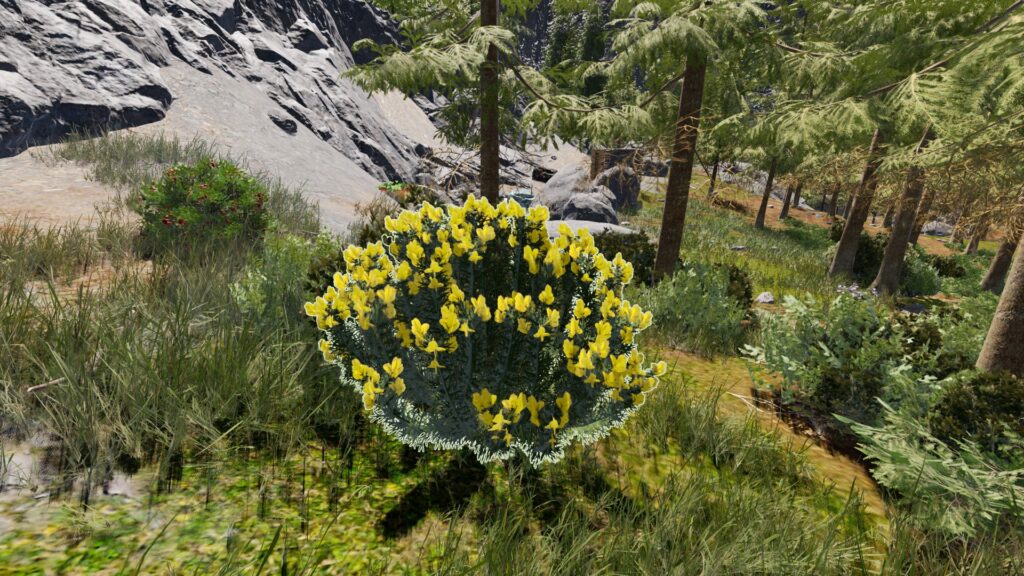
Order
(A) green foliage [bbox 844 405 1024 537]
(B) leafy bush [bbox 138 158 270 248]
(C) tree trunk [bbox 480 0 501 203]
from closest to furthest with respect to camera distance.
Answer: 1. (A) green foliage [bbox 844 405 1024 537]
2. (B) leafy bush [bbox 138 158 270 248]
3. (C) tree trunk [bbox 480 0 501 203]

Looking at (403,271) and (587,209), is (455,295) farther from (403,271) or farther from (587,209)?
(587,209)

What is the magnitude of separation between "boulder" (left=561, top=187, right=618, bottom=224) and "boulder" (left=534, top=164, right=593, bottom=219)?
0.39 meters

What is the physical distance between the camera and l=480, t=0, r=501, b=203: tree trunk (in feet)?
24.8

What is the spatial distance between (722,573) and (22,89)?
1604 centimetres

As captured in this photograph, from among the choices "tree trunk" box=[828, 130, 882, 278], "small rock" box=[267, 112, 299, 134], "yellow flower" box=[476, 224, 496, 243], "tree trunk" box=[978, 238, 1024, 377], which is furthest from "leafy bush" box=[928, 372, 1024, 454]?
"small rock" box=[267, 112, 299, 134]

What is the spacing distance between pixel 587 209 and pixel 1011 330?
16.6 meters

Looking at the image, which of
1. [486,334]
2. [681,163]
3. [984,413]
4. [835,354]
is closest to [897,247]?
[681,163]

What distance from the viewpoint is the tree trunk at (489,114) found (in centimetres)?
757

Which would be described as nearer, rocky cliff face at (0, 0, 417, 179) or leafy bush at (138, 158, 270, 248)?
leafy bush at (138, 158, 270, 248)

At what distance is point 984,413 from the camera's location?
10.9 ft

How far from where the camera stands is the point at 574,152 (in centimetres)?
4844

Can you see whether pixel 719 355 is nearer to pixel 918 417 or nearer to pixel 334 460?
pixel 918 417

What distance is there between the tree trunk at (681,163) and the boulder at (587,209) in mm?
12521

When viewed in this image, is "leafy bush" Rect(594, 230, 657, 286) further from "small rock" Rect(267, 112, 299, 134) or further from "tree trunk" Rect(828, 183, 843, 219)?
"small rock" Rect(267, 112, 299, 134)
